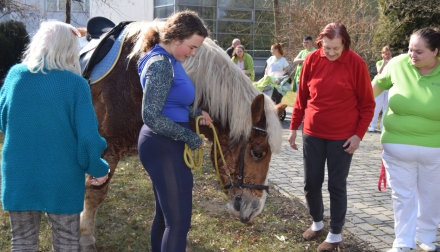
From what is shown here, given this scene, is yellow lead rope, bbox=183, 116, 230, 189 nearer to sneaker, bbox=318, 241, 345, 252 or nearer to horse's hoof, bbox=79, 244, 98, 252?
sneaker, bbox=318, 241, 345, 252

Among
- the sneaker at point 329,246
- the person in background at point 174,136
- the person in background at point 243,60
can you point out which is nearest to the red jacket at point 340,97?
the sneaker at point 329,246

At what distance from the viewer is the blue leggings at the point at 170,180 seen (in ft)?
9.20

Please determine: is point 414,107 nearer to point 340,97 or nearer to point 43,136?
point 340,97

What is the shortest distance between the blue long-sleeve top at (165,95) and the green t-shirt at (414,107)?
78.6 inches

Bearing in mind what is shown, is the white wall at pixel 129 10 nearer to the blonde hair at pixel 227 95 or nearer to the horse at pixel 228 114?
the horse at pixel 228 114

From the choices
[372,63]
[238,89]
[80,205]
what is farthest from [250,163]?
[372,63]

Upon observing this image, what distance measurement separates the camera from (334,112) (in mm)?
3906

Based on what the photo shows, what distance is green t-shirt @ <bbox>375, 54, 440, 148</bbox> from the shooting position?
12.4ft

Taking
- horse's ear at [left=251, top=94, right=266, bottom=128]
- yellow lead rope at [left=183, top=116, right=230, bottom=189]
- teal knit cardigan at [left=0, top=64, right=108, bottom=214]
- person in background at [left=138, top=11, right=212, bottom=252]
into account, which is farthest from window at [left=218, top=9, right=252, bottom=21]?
teal knit cardigan at [left=0, top=64, right=108, bottom=214]

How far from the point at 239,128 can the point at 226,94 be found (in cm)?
28

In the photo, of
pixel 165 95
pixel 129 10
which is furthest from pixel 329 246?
pixel 129 10

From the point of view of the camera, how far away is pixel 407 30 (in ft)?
44.2

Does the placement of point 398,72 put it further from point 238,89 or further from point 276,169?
point 276,169

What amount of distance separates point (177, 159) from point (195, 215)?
2374 millimetres
